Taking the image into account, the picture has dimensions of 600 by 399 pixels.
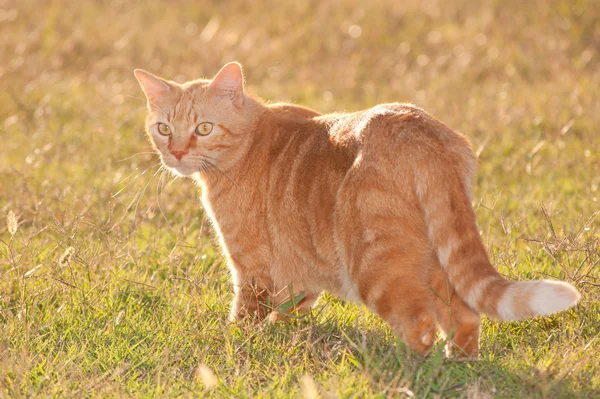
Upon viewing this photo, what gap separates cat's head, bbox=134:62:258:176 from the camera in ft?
12.8

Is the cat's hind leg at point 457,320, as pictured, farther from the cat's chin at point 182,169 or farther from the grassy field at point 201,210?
the cat's chin at point 182,169

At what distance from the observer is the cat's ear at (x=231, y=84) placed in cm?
395

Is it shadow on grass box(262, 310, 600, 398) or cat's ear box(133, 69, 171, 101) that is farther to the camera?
cat's ear box(133, 69, 171, 101)

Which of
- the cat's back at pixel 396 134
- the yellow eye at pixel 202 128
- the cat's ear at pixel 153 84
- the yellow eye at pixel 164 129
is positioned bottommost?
the yellow eye at pixel 164 129

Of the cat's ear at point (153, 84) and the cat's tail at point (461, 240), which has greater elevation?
the cat's ear at point (153, 84)

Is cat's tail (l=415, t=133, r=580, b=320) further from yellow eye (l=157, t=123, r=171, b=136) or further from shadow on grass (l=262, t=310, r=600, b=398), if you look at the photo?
yellow eye (l=157, t=123, r=171, b=136)

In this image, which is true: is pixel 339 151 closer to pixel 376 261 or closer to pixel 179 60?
pixel 376 261

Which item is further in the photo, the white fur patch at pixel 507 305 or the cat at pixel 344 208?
the cat at pixel 344 208

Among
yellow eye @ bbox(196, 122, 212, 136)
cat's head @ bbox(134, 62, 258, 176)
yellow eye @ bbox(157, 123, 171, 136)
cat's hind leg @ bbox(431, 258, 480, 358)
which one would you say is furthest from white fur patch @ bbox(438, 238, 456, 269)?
yellow eye @ bbox(157, 123, 171, 136)

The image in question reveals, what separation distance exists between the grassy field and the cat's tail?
282 millimetres

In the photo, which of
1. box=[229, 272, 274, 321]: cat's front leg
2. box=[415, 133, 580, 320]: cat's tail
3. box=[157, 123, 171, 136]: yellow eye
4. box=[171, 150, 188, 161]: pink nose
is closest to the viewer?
box=[415, 133, 580, 320]: cat's tail

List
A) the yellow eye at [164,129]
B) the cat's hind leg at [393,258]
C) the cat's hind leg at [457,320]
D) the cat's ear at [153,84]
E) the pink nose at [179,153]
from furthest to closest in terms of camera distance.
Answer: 1. the cat's ear at [153,84]
2. the yellow eye at [164,129]
3. the pink nose at [179,153]
4. the cat's hind leg at [457,320]
5. the cat's hind leg at [393,258]

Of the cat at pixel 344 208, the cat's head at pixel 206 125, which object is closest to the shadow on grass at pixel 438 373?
the cat at pixel 344 208

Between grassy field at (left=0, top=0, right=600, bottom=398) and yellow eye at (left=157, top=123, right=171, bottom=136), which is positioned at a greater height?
yellow eye at (left=157, top=123, right=171, bottom=136)
